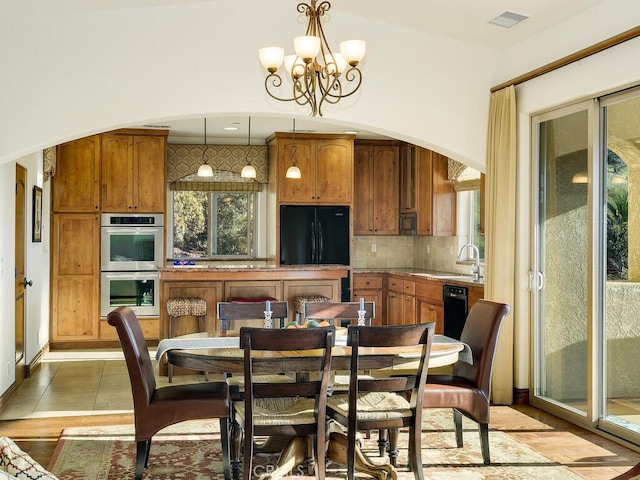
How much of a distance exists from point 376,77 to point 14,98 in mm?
2714

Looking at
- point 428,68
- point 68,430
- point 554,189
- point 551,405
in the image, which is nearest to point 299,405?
point 68,430

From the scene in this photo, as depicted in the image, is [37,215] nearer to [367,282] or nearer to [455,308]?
[367,282]

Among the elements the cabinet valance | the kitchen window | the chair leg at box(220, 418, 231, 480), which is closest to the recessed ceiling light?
the chair leg at box(220, 418, 231, 480)

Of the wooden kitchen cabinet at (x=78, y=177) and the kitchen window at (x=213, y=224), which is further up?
the wooden kitchen cabinet at (x=78, y=177)

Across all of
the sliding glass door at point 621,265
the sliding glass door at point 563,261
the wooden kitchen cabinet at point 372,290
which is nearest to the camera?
the sliding glass door at point 621,265

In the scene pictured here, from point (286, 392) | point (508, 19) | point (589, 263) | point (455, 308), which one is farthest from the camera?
point (455, 308)

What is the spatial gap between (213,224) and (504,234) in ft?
16.3

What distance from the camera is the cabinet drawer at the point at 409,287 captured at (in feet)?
27.8

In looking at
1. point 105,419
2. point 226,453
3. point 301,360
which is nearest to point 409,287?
point 105,419

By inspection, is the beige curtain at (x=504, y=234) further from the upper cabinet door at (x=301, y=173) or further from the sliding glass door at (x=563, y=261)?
Result: the upper cabinet door at (x=301, y=173)

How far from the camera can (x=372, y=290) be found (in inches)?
367

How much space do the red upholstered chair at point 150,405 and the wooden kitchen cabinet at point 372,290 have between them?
537cm

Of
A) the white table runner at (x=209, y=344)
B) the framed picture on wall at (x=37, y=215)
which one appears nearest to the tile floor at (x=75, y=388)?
the framed picture on wall at (x=37, y=215)

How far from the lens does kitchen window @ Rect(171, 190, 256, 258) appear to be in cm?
975
